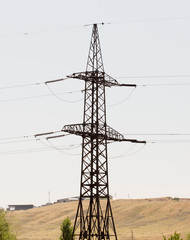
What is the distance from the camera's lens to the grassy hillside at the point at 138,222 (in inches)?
5773

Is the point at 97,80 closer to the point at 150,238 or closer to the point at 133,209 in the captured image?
the point at 150,238

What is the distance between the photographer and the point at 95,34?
55.8 meters

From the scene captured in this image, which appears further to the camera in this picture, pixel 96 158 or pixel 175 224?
pixel 175 224

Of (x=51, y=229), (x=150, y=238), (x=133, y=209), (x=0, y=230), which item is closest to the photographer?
(x=0, y=230)

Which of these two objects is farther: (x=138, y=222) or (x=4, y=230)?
(x=138, y=222)

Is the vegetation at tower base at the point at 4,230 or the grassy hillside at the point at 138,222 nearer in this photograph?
the vegetation at tower base at the point at 4,230

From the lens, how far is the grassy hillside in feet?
481

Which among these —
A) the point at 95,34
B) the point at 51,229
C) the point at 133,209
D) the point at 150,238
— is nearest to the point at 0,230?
the point at 95,34

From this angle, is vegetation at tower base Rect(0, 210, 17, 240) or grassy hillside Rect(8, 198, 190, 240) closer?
vegetation at tower base Rect(0, 210, 17, 240)

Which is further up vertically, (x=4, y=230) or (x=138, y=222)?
(x=4, y=230)

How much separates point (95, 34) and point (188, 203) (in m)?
136

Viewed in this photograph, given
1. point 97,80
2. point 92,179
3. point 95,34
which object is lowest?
point 92,179

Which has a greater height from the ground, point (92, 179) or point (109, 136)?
point (109, 136)

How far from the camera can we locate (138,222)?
545 ft
